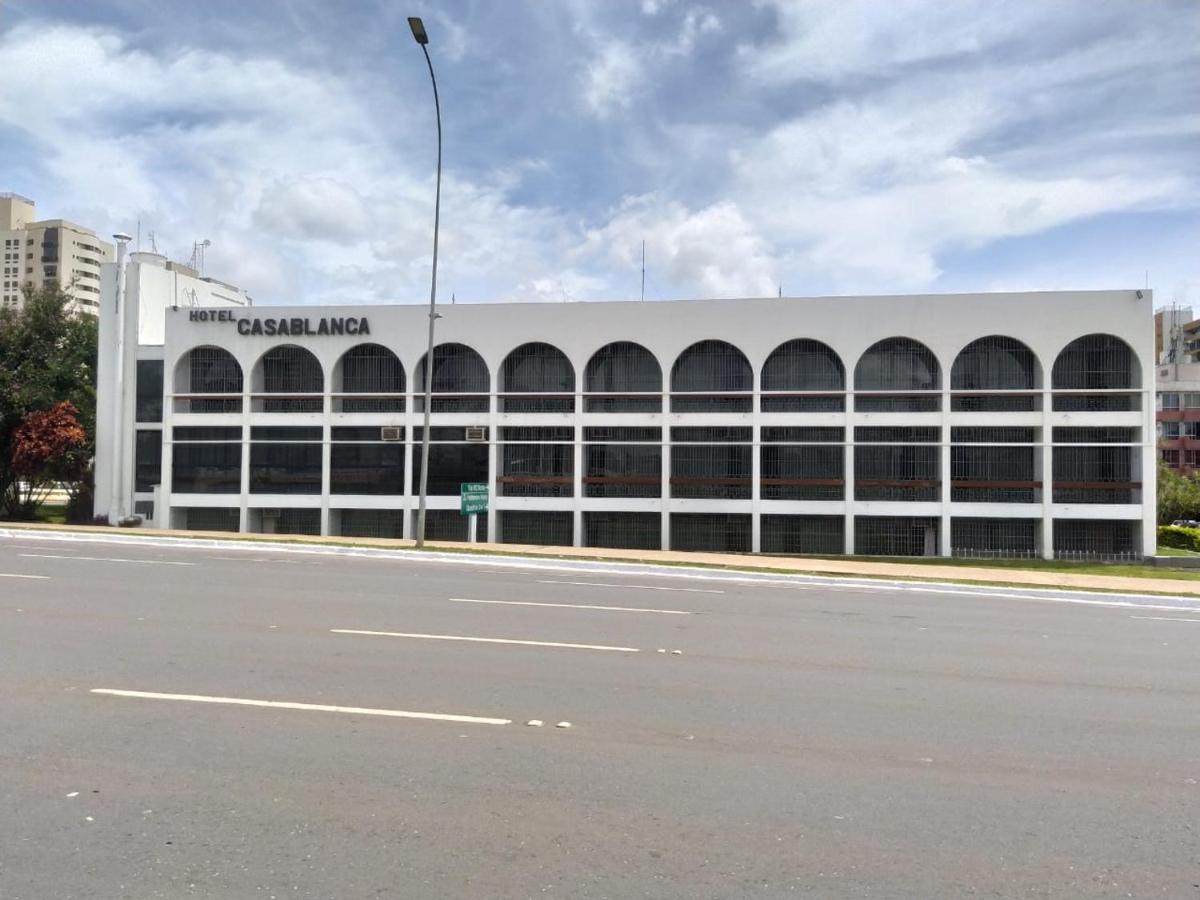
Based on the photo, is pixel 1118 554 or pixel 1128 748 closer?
pixel 1128 748

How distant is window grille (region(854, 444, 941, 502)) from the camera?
3544 centimetres

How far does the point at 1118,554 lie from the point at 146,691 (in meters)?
37.1

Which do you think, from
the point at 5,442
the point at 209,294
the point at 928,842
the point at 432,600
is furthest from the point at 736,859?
the point at 5,442

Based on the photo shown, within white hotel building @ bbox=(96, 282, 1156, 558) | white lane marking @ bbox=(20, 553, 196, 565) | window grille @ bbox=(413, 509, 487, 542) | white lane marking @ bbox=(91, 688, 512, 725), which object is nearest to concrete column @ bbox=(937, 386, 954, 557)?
white hotel building @ bbox=(96, 282, 1156, 558)

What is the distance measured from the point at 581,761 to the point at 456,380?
32980 mm

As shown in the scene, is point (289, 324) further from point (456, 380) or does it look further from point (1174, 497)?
point (1174, 497)

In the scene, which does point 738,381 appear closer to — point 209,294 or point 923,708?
point 209,294

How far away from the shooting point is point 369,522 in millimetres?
38406

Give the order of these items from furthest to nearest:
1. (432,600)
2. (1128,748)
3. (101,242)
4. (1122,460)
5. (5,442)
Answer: (101,242) → (5,442) → (1122,460) → (432,600) → (1128,748)

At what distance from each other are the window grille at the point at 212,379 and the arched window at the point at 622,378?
51.0ft

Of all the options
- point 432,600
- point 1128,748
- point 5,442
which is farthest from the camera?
point 5,442

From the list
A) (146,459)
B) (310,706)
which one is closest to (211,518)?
(146,459)

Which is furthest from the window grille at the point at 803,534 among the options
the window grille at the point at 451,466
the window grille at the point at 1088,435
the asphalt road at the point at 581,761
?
the asphalt road at the point at 581,761

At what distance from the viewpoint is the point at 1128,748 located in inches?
256
